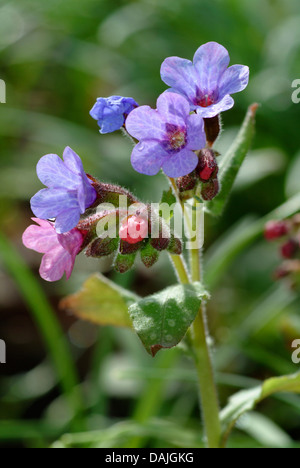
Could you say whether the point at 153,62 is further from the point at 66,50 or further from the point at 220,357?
the point at 220,357

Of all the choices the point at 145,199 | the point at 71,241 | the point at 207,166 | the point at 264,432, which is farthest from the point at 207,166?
the point at 145,199

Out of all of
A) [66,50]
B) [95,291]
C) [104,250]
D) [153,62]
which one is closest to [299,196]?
[95,291]

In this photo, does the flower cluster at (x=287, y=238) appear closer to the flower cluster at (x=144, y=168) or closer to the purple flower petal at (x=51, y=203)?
the flower cluster at (x=144, y=168)

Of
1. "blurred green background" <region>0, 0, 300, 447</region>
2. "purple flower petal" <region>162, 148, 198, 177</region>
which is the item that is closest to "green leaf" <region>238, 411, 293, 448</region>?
"blurred green background" <region>0, 0, 300, 447</region>
